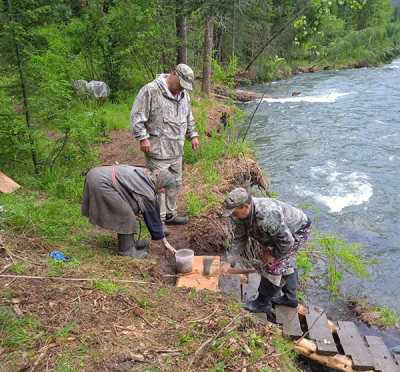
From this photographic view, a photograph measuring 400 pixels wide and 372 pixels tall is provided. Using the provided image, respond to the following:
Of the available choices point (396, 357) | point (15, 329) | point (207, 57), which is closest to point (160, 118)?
point (15, 329)

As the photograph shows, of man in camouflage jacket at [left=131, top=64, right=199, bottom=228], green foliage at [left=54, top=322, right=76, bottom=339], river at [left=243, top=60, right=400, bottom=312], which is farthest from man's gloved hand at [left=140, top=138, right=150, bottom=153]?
river at [left=243, top=60, right=400, bottom=312]

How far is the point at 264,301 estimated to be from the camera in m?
4.18

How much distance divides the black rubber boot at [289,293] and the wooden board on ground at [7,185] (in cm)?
355

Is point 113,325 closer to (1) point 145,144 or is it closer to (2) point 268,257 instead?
(2) point 268,257

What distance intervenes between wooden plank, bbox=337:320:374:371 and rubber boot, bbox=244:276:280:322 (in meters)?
0.69

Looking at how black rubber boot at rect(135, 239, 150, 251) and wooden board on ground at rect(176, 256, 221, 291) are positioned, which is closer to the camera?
wooden board on ground at rect(176, 256, 221, 291)

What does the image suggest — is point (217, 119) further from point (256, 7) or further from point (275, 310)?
point (275, 310)

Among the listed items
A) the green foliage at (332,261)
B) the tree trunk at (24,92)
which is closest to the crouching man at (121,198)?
the tree trunk at (24,92)

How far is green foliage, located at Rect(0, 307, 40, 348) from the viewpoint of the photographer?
2777 mm

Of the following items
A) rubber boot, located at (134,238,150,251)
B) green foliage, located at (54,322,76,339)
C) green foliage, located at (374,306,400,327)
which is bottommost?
green foliage, located at (374,306,400,327)

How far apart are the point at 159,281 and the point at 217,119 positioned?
6.80 metres

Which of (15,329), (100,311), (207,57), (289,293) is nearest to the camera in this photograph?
(15,329)

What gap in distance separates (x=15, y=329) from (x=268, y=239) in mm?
2207

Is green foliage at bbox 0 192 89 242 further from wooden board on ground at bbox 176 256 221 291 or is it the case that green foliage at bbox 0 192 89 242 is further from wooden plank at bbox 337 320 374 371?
wooden plank at bbox 337 320 374 371
